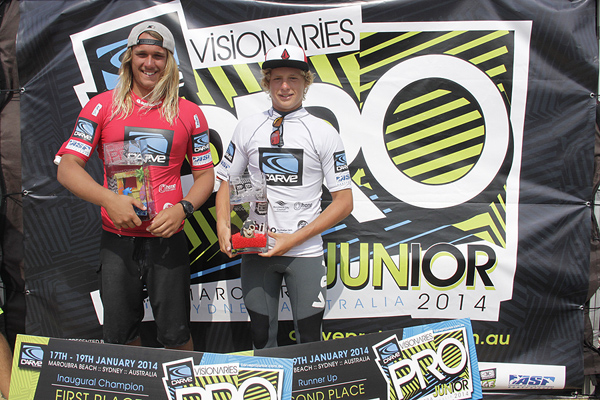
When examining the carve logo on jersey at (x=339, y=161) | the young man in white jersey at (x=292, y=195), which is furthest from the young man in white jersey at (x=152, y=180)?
the carve logo on jersey at (x=339, y=161)

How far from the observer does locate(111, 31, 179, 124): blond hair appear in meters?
2.09

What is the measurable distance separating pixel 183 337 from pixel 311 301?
2.28 ft

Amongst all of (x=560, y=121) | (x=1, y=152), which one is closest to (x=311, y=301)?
(x=560, y=121)

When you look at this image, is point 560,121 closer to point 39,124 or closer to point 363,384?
point 363,384

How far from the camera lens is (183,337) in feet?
7.11

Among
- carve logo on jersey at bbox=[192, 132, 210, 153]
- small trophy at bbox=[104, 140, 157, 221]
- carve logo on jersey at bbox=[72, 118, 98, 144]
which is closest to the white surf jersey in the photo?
carve logo on jersey at bbox=[192, 132, 210, 153]

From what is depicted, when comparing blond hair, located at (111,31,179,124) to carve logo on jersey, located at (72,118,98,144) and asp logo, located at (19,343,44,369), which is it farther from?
asp logo, located at (19,343,44,369)

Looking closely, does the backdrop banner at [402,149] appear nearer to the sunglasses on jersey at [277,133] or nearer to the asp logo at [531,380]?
the asp logo at [531,380]

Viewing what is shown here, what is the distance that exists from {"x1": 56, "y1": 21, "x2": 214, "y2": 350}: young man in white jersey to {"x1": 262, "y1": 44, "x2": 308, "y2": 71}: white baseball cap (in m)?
0.53

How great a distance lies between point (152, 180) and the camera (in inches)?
82.6

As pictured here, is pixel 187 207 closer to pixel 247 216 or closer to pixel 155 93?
pixel 247 216

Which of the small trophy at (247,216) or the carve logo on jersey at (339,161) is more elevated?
the carve logo on jersey at (339,161)

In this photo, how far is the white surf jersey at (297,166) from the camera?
6.88ft

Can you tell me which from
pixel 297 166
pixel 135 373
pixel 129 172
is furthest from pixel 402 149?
pixel 135 373
